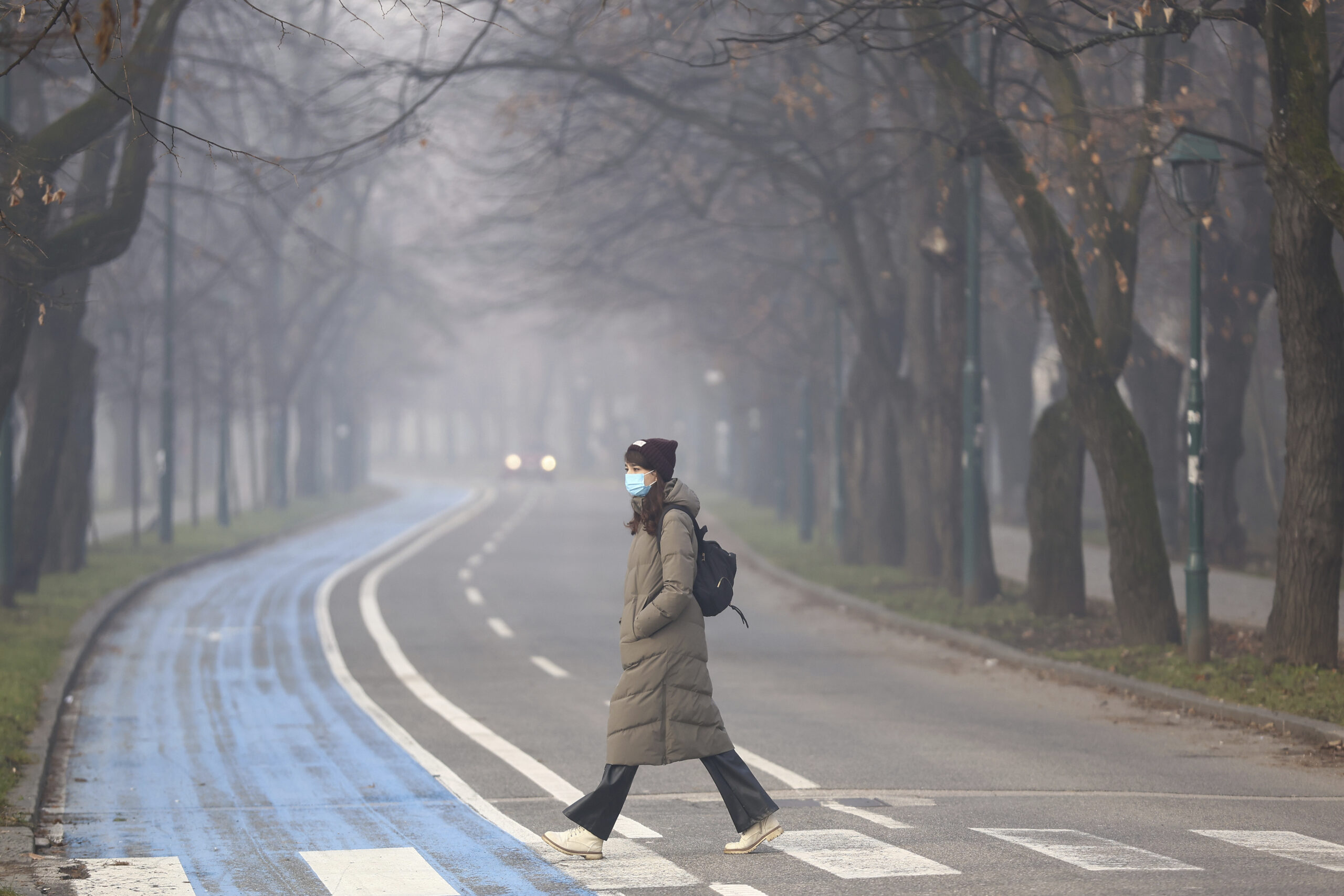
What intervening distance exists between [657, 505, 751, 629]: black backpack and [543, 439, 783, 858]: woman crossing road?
19 millimetres

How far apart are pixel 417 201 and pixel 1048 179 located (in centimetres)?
3351

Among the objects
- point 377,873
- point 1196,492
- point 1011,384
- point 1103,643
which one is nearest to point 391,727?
point 377,873

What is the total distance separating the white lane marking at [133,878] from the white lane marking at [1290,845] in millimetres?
4377

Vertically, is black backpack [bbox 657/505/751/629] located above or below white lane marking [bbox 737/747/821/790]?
above

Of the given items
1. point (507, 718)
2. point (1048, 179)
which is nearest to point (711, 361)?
point (1048, 179)

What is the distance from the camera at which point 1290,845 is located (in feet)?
23.6

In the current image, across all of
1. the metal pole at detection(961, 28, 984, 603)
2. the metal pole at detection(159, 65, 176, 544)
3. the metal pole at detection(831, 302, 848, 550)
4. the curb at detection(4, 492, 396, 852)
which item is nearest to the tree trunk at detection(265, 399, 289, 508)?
the metal pole at detection(159, 65, 176, 544)

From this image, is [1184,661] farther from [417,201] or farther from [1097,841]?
[417,201]

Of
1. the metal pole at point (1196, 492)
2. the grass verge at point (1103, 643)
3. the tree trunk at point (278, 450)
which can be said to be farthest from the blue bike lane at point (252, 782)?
the tree trunk at point (278, 450)

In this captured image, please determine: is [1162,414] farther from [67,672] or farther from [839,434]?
[67,672]

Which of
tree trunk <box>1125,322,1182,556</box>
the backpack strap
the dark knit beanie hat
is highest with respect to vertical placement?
tree trunk <box>1125,322,1182,556</box>

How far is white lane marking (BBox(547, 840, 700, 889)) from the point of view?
651cm

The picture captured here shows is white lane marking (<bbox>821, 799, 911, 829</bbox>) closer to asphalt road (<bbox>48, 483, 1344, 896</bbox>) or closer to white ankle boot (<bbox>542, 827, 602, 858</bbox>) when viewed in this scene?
asphalt road (<bbox>48, 483, 1344, 896</bbox>)

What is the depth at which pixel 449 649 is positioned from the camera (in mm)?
15914
